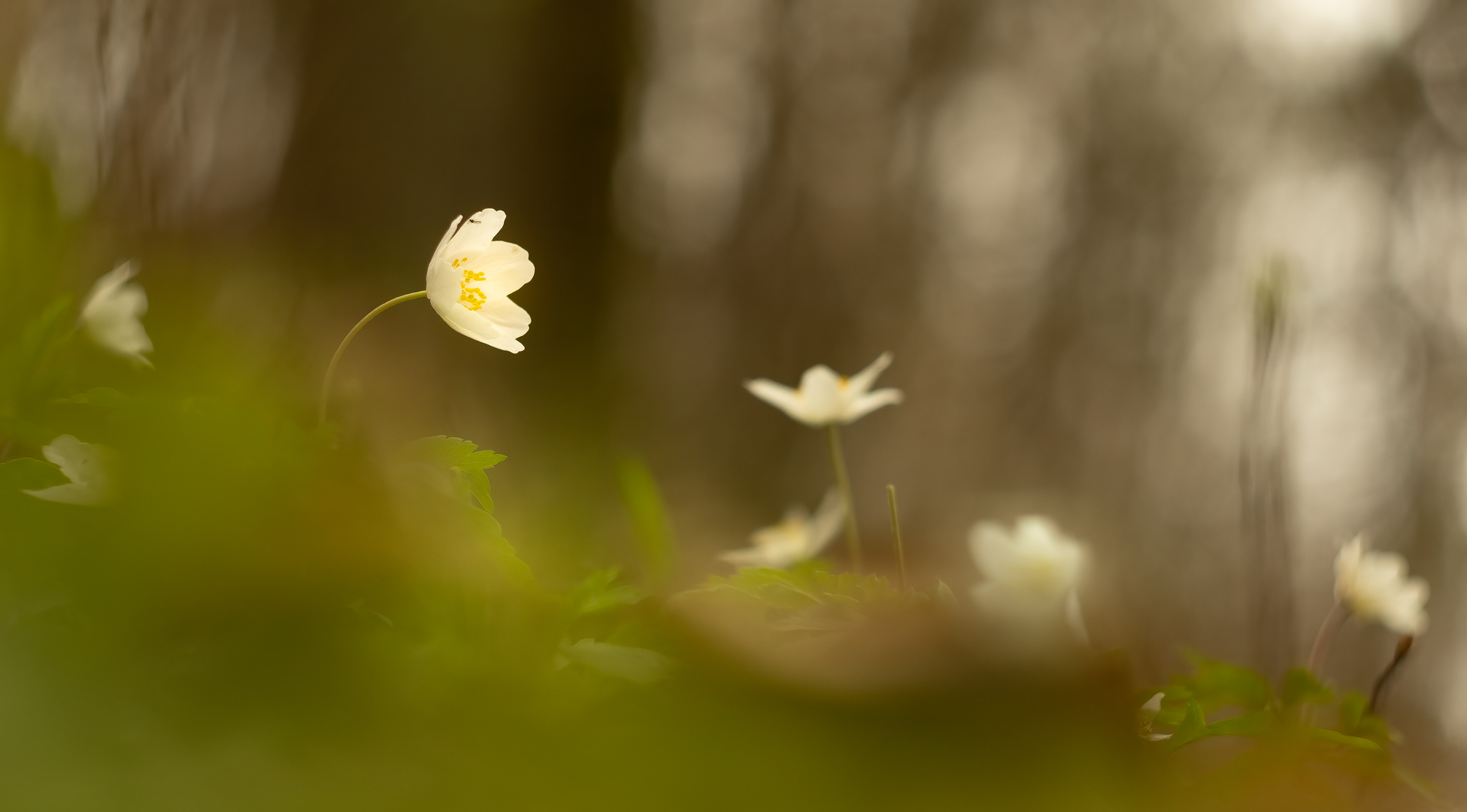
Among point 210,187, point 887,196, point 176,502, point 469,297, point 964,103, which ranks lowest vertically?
point 176,502

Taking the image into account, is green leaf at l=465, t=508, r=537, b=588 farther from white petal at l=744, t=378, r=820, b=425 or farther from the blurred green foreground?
white petal at l=744, t=378, r=820, b=425

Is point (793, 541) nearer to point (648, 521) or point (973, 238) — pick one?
point (648, 521)

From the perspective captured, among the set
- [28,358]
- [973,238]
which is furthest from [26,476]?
[973,238]

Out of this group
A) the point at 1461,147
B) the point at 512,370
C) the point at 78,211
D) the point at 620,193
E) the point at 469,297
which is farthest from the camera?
the point at 620,193

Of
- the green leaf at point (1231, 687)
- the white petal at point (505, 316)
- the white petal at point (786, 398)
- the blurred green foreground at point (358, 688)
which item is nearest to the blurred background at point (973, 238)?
the white petal at point (786, 398)

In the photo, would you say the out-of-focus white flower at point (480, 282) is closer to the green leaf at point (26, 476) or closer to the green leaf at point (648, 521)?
the green leaf at point (648, 521)

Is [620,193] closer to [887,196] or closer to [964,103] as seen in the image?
[887,196]

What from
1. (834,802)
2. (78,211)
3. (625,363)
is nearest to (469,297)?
(78,211)

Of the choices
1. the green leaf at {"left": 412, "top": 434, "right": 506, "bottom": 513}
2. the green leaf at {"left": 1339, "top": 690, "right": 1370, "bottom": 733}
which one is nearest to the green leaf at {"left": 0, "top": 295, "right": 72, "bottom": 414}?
the green leaf at {"left": 412, "top": 434, "right": 506, "bottom": 513}
